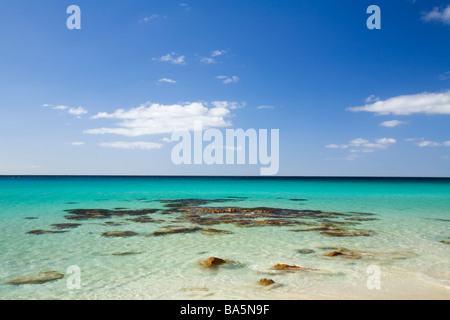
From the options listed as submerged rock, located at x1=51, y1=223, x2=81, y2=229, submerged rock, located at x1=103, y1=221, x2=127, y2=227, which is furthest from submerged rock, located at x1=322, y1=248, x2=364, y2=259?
submerged rock, located at x1=51, y1=223, x2=81, y2=229

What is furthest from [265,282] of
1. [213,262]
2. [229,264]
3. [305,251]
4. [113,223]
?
[113,223]

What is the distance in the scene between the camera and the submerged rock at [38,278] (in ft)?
27.3

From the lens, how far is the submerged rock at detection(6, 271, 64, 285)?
8.33 metres

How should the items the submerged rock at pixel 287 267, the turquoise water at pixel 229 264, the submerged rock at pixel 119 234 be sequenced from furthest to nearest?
the submerged rock at pixel 119 234 < the submerged rock at pixel 287 267 < the turquoise water at pixel 229 264

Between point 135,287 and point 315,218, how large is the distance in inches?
570

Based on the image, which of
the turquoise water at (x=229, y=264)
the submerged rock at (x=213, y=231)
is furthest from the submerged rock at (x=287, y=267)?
the submerged rock at (x=213, y=231)

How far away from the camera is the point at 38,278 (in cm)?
860

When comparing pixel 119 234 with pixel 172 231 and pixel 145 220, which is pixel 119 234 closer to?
pixel 172 231

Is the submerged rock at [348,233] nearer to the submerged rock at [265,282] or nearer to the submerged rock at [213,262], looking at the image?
the submerged rock at [213,262]

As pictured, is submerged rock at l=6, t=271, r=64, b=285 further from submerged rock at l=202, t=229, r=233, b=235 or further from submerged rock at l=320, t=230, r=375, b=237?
submerged rock at l=320, t=230, r=375, b=237

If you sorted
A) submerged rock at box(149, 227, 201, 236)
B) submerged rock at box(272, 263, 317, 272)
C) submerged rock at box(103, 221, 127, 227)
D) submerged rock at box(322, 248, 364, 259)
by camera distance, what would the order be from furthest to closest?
submerged rock at box(103, 221, 127, 227)
submerged rock at box(149, 227, 201, 236)
submerged rock at box(322, 248, 364, 259)
submerged rock at box(272, 263, 317, 272)

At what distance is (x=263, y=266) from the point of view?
976 centimetres
